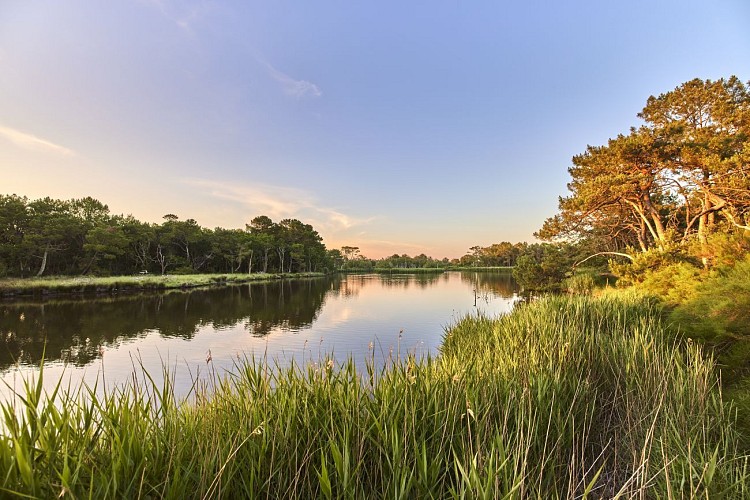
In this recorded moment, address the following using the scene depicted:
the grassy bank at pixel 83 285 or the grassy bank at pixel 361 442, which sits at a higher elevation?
the grassy bank at pixel 361 442

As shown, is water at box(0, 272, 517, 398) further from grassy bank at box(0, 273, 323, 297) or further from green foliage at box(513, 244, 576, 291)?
green foliage at box(513, 244, 576, 291)

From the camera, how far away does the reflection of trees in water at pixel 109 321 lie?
36.6 ft

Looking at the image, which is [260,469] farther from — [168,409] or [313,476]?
[168,409]

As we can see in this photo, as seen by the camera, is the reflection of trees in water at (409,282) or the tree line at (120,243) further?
the reflection of trees in water at (409,282)

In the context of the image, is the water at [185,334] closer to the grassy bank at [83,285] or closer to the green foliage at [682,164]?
the grassy bank at [83,285]

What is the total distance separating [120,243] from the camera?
40.9 meters

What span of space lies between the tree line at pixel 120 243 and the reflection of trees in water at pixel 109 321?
20956 mm

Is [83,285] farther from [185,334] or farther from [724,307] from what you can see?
[724,307]

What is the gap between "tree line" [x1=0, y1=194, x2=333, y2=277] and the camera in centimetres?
3597

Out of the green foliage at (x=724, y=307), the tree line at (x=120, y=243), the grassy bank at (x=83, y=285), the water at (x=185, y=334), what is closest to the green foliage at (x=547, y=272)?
the water at (x=185, y=334)

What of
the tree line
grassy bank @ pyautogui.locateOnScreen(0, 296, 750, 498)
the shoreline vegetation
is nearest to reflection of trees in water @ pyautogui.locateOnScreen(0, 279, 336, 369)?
the shoreline vegetation

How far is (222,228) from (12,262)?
3092cm

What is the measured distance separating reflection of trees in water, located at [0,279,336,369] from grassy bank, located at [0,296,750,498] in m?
9.49

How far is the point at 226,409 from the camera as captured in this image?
254 centimetres
